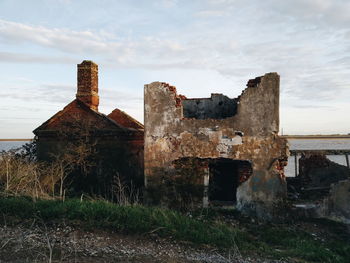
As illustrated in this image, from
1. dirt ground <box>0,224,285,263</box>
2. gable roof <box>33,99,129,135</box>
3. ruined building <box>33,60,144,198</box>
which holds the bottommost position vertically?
dirt ground <box>0,224,285,263</box>

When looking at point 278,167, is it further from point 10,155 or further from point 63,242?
point 10,155

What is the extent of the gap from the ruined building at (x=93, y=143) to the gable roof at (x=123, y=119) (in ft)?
9.58

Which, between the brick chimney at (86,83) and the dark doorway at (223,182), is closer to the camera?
the dark doorway at (223,182)

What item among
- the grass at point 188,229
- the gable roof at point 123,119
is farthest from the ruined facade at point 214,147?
the gable roof at point 123,119

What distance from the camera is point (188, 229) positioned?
7426mm

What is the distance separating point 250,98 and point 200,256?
4.79m

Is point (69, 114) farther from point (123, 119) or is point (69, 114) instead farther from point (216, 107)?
point (216, 107)

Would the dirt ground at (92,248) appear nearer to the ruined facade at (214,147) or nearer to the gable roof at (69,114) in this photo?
the ruined facade at (214,147)

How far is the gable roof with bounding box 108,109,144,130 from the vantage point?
16.4 metres

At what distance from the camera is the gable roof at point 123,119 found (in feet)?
53.7

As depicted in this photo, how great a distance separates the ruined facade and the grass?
1097 millimetres

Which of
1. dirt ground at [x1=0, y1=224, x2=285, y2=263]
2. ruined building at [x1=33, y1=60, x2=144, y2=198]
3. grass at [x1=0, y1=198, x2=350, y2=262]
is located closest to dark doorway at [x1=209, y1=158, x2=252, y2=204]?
grass at [x1=0, y1=198, x2=350, y2=262]

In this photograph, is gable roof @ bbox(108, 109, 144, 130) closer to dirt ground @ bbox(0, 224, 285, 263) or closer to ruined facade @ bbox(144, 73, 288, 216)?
ruined facade @ bbox(144, 73, 288, 216)

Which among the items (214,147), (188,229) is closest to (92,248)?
(188,229)
